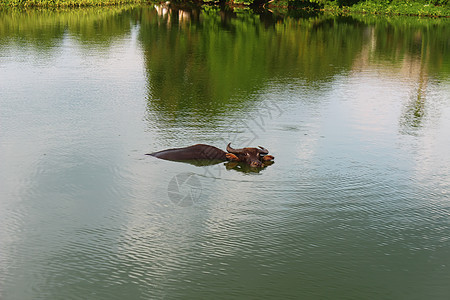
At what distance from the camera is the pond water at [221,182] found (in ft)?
18.4

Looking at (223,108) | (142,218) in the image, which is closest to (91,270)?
(142,218)

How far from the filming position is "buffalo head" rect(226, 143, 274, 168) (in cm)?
833

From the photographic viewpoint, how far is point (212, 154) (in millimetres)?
8508

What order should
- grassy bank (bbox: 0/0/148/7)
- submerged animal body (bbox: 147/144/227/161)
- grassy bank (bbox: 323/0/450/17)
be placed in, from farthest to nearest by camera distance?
grassy bank (bbox: 323/0/450/17) → grassy bank (bbox: 0/0/148/7) → submerged animal body (bbox: 147/144/227/161)

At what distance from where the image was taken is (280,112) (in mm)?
11273

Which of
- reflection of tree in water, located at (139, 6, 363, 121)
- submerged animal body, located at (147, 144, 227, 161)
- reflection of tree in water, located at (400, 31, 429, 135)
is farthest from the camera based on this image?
reflection of tree in water, located at (139, 6, 363, 121)

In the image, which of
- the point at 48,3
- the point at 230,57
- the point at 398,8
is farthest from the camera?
the point at 398,8

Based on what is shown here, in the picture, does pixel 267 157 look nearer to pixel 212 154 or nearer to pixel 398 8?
pixel 212 154

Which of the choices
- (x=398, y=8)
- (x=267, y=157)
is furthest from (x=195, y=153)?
(x=398, y=8)

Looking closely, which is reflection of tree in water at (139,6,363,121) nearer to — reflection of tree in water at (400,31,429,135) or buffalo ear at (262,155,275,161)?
reflection of tree in water at (400,31,429,135)

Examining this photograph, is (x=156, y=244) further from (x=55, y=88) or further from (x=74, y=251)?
(x=55, y=88)

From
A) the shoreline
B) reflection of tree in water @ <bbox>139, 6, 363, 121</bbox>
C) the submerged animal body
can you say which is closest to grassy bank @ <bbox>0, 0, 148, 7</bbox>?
the shoreline

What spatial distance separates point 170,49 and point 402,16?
21436 millimetres

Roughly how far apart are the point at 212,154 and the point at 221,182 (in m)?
0.82
